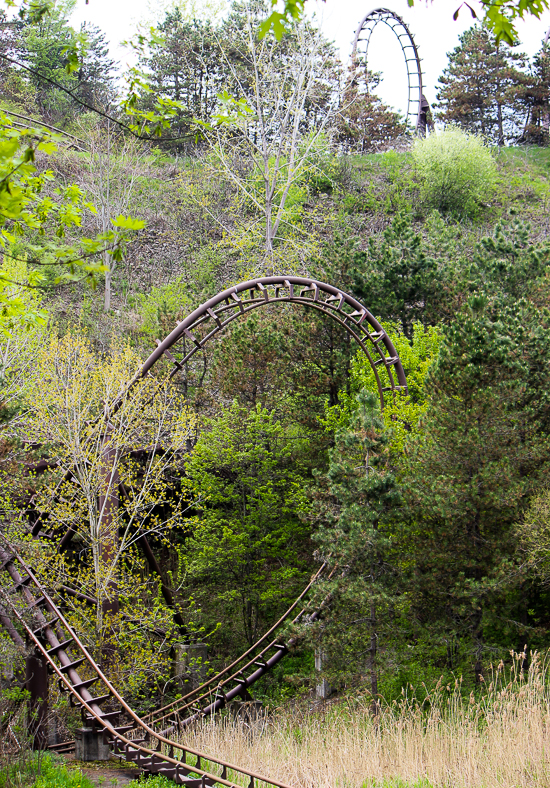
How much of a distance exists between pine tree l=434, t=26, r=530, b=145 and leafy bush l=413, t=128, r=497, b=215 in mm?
9941

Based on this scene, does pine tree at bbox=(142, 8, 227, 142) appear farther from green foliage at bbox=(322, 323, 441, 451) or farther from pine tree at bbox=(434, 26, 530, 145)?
green foliage at bbox=(322, 323, 441, 451)

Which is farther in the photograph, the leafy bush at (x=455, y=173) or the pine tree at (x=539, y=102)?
the pine tree at (x=539, y=102)

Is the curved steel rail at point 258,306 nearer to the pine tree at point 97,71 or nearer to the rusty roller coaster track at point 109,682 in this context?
the rusty roller coaster track at point 109,682

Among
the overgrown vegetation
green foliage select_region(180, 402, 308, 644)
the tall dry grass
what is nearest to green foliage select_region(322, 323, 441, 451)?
the overgrown vegetation

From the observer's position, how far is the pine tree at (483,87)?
39125 millimetres

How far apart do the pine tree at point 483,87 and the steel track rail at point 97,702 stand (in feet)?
121

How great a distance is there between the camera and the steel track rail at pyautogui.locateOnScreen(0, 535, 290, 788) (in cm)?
777

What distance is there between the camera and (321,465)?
15.9m

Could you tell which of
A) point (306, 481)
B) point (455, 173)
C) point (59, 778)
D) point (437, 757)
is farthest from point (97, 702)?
point (455, 173)

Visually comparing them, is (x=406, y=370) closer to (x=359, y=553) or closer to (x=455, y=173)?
(x=359, y=553)

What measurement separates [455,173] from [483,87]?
13.4 meters

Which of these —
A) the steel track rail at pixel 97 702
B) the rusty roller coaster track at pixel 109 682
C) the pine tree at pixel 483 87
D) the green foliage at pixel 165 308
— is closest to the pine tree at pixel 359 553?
the rusty roller coaster track at pixel 109 682

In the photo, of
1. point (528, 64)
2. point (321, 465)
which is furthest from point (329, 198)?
point (321, 465)

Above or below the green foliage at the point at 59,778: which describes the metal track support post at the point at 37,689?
above
